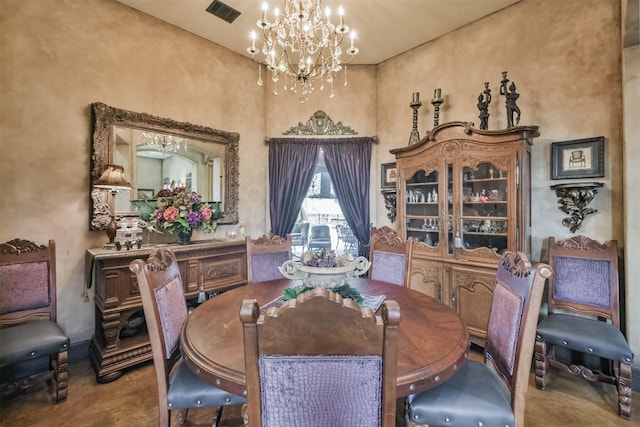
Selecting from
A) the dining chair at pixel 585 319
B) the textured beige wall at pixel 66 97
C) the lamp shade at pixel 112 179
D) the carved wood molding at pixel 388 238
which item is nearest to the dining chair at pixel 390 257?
the carved wood molding at pixel 388 238

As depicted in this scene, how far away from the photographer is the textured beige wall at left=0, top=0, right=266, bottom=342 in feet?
7.35

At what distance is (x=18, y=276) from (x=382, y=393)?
2.68 meters

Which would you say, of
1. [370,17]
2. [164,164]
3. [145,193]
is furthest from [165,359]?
[370,17]

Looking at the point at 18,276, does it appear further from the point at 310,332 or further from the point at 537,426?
the point at 537,426

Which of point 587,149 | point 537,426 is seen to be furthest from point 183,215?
point 587,149

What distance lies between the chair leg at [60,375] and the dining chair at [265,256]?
1317mm

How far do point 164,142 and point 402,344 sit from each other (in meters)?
2.98

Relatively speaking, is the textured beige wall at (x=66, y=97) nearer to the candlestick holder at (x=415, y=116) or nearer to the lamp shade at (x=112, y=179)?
the lamp shade at (x=112, y=179)

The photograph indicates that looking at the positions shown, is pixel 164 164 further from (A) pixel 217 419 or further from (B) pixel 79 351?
(A) pixel 217 419

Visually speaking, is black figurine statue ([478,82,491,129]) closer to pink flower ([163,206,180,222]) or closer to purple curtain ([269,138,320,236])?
purple curtain ([269,138,320,236])

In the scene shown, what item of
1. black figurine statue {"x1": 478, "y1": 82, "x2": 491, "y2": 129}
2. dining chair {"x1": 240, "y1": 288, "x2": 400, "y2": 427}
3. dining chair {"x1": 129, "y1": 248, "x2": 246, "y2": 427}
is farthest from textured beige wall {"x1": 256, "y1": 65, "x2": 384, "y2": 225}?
dining chair {"x1": 240, "y1": 288, "x2": 400, "y2": 427}

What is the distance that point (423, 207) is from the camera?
3.17m

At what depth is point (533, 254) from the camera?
2658 millimetres

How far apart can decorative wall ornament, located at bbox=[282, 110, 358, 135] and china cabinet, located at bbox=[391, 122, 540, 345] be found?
38.3 inches
